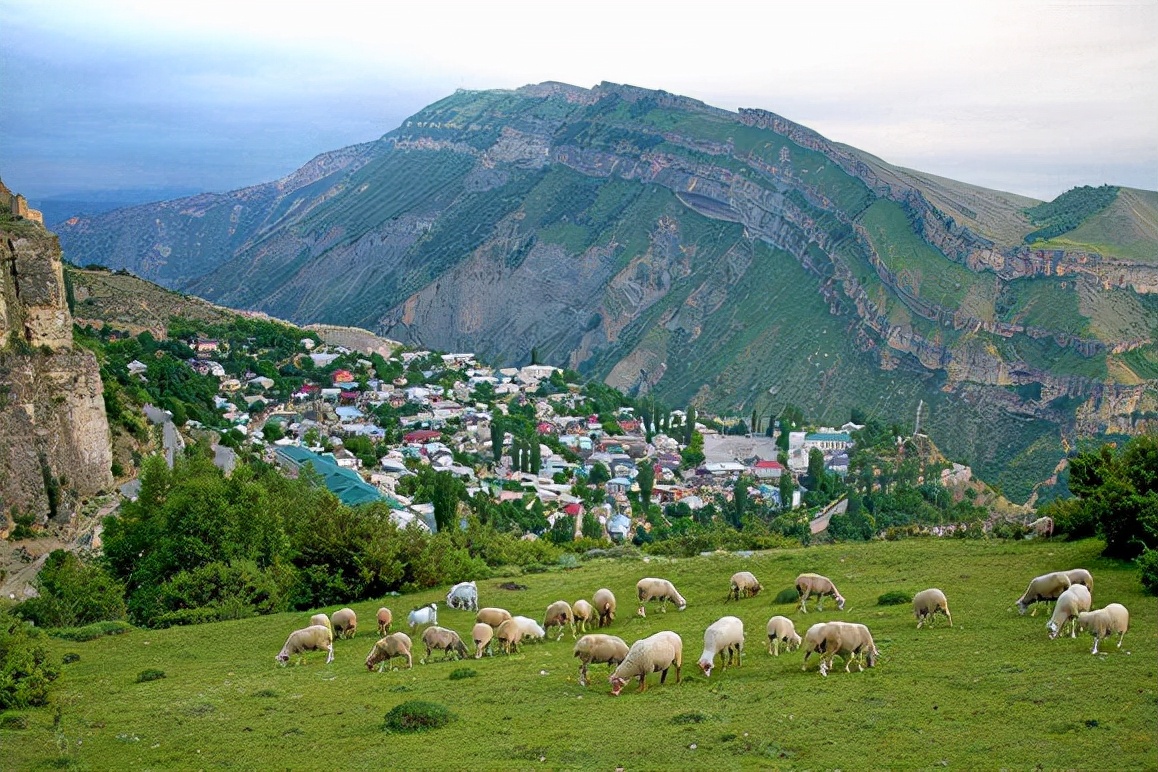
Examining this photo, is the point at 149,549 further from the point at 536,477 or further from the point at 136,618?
the point at 536,477

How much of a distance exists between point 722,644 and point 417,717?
16.2 ft

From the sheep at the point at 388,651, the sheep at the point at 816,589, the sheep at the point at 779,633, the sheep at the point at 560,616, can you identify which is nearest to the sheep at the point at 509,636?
the sheep at the point at 560,616

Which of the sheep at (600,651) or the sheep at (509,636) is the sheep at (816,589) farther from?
the sheep at (509,636)

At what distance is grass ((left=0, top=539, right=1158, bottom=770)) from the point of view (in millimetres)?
13391

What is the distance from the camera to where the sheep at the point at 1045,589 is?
18.9m

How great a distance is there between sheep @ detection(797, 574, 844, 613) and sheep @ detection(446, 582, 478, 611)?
25.7 feet

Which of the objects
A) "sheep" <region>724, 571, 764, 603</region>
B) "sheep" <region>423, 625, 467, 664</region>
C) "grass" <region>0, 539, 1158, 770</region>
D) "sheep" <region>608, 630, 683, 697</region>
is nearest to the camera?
"grass" <region>0, 539, 1158, 770</region>

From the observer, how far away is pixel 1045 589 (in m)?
19.0

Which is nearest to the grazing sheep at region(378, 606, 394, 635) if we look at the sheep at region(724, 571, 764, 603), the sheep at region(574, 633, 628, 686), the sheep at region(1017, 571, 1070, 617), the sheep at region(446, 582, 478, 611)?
the sheep at region(446, 582, 478, 611)

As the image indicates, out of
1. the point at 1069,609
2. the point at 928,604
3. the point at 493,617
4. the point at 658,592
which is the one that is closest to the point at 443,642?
the point at 493,617

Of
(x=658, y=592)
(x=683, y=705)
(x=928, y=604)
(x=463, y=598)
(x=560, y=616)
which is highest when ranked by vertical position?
(x=928, y=604)

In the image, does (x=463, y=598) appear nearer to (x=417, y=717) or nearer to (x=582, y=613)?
(x=582, y=613)

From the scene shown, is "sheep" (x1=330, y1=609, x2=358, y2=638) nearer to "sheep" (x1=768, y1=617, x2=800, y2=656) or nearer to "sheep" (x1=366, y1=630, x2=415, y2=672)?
"sheep" (x1=366, y1=630, x2=415, y2=672)

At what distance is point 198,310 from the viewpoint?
108 meters
